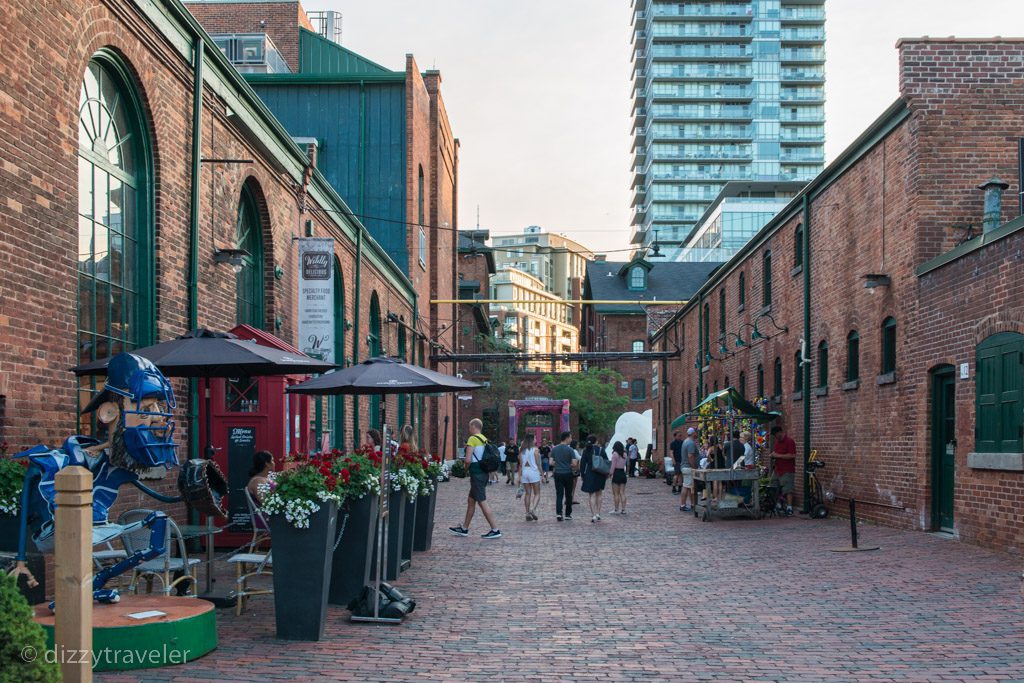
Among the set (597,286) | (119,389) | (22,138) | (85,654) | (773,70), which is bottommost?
(85,654)

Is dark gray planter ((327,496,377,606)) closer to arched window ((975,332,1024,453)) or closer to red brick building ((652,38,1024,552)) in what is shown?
red brick building ((652,38,1024,552))

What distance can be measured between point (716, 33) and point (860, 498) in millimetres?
106601

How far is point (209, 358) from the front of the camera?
10.0 metres

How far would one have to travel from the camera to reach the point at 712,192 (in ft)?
397

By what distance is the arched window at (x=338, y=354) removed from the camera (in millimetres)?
24625

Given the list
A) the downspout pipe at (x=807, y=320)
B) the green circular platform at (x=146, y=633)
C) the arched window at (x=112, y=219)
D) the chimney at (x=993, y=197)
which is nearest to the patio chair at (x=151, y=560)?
the green circular platform at (x=146, y=633)

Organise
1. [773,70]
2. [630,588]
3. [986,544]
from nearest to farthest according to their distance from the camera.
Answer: [630,588], [986,544], [773,70]

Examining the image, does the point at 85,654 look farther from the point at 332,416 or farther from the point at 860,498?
the point at 332,416

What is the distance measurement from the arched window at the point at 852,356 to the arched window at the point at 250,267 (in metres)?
10.4

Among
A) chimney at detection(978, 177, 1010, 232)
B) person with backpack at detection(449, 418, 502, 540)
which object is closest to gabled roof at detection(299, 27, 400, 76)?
person with backpack at detection(449, 418, 502, 540)

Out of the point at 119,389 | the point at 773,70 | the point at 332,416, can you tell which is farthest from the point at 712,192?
the point at 119,389

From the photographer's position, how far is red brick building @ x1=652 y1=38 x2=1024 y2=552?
13742 mm

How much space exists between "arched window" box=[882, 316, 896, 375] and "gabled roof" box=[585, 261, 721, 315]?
52208mm

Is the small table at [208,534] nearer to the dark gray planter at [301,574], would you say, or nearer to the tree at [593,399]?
the dark gray planter at [301,574]
